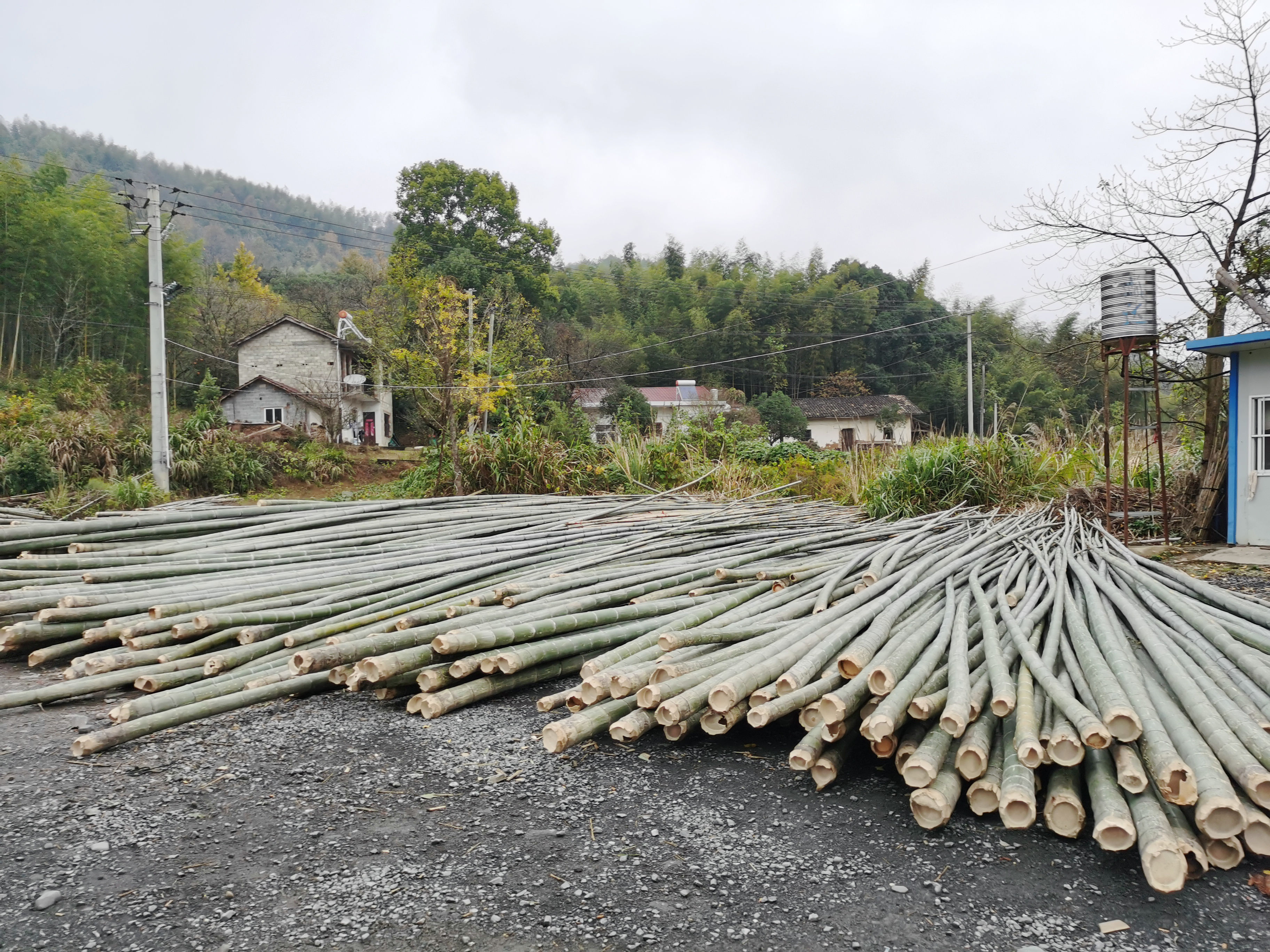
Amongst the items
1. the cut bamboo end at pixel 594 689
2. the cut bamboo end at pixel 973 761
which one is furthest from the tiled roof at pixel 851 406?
the cut bamboo end at pixel 973 761

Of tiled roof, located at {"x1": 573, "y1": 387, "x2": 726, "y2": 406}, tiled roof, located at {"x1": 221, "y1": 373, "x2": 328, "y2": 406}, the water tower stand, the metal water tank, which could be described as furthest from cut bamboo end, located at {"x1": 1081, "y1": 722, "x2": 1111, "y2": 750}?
tiled roof, located at {"x1": 221, "y1": 373, "x2": 328, "y2": 406}

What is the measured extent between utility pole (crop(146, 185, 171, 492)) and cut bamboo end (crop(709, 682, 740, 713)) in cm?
1208

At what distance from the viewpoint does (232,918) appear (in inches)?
73.5

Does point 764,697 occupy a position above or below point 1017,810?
above

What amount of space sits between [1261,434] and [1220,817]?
6351 mm

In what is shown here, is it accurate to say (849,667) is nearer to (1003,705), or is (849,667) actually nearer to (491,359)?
(1003,705)

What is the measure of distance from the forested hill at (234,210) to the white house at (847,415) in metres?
37.9

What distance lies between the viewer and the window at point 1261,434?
6727mm

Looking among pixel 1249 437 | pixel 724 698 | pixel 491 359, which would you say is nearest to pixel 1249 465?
pixel 1249 437

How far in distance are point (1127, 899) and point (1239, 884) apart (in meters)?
0.28

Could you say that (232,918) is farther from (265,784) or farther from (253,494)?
(253,494)

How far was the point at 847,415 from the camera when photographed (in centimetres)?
3638

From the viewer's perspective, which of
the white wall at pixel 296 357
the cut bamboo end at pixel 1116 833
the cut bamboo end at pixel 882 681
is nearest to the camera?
the cut bamboo end at pixel 1116 833

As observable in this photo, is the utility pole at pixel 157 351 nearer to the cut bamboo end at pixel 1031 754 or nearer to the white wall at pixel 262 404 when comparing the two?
the white wall at pixel 262 404
